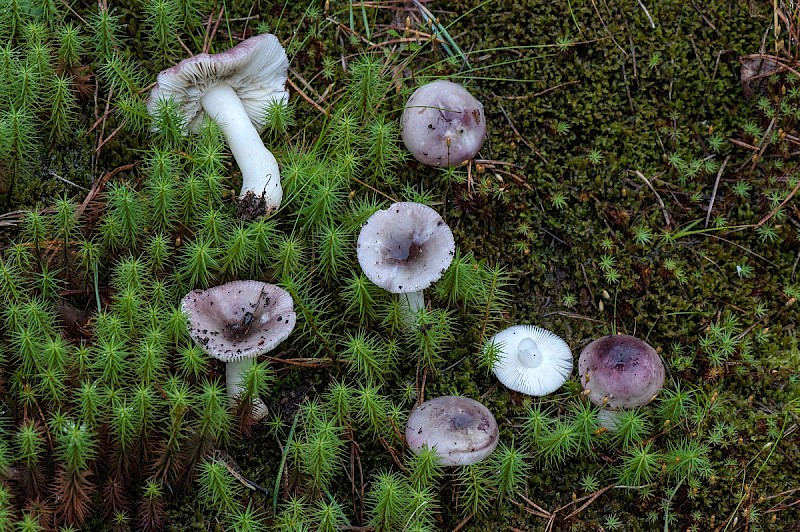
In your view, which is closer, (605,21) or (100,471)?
(100,471)

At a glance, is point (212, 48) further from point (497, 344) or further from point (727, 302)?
point (727, 302)

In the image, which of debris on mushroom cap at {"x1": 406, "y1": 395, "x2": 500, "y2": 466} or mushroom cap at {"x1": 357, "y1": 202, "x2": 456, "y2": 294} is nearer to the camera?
debris on mushroom cap at {"x1": 406, "y1": 395, "x2": 500, "y2": 466}

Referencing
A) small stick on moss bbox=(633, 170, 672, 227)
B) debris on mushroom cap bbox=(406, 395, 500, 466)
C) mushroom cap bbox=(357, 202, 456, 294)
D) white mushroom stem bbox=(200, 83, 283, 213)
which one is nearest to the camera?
debris on mushroom cap bbox=(406, 395, 500, 466)

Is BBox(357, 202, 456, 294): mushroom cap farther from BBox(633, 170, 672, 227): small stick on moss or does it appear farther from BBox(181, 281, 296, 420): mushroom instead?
BBox(633, 170, 672, 227): small stick on moss

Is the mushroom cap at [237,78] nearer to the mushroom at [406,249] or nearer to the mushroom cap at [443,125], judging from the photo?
the mushroom cap at [443,125]

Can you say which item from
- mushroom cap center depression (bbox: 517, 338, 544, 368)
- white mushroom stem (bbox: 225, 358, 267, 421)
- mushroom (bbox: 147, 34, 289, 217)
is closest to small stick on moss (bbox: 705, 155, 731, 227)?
mushroom cap center depression (bbox: 517, 338, 544, 368)

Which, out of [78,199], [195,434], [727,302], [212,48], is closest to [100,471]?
Answer: [195,434]
